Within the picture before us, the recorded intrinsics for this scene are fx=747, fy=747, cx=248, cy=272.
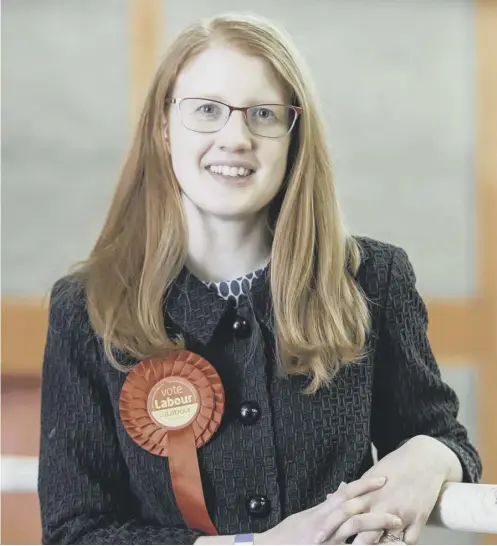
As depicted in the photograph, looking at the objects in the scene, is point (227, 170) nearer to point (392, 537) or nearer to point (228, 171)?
point (228, 171)

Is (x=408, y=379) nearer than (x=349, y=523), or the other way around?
(x=349, y=523)

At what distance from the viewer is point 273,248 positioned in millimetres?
993

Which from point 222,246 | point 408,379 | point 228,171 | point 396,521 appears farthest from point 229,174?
point 396,521

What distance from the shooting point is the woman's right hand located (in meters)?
0.86

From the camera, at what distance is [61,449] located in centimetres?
96

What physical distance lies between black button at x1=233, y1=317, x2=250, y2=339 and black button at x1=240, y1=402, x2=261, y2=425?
0.09 meters

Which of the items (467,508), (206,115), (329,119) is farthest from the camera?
(329,119)

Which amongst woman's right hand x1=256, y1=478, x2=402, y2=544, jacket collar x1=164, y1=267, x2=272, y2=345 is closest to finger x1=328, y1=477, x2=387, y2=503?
woman's right hand x1=256, y1=478, x2=402, y2=544

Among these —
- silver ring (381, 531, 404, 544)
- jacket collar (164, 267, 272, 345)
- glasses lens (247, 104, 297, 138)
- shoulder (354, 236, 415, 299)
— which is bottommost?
silver ring (381, 531, 404, 544)

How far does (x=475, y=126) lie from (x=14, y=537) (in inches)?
37.7

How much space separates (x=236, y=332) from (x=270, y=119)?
0.92ft

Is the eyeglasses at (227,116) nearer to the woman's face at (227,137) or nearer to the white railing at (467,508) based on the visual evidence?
the woman's face at (227,137)

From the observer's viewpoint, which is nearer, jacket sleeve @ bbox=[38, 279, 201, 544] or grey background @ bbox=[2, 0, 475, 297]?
jacket sleeve @ bbox=[38, 279, 201, 544]

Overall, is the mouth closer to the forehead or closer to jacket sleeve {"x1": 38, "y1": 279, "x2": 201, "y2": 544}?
the forehead
